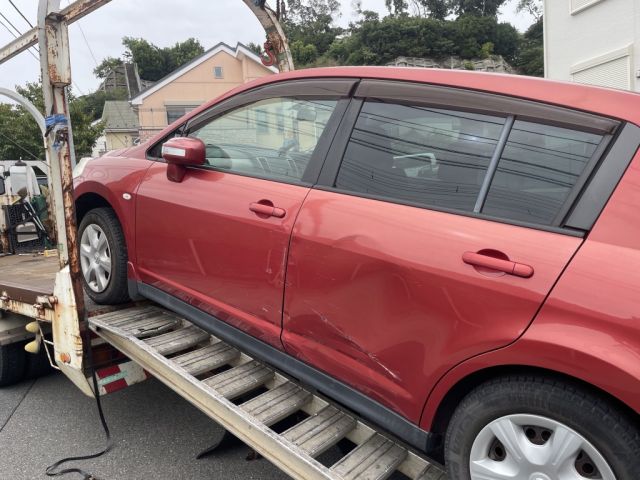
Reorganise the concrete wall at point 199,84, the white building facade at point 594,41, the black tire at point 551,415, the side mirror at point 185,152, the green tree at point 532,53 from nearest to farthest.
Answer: the black tire at point 551,415
the side mirror at point 185,152
the white building facade at point 594,41
the concrete wall at point 199,84
the green tree at point 532,53

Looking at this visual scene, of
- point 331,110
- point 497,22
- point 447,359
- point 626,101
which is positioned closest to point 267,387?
point 447,359

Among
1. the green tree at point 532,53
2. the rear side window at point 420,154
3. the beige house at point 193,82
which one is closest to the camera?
the rear side window at point 420,154

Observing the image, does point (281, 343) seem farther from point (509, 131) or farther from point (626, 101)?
point (626, 101)

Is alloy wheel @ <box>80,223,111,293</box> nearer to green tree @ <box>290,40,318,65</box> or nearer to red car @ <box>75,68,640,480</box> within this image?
red car @ <box>75,68,640,480</box>

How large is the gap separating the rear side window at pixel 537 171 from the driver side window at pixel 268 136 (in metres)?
0.84

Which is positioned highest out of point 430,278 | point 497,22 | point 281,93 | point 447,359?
point 497,22

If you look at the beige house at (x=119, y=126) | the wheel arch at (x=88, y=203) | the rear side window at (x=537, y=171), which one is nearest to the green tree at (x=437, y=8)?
the beige house at (x=119, y=126)

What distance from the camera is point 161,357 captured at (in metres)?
2.59

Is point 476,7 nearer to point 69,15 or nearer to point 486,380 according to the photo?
point 69,15

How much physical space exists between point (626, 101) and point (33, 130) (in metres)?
31.5

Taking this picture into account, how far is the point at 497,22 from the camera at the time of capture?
6166cm

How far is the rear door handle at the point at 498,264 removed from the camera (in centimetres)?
153

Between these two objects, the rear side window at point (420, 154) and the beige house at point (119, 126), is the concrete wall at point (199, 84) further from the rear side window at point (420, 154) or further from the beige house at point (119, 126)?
the rear side window at point (420, 154)

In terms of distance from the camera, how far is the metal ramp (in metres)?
1.97
